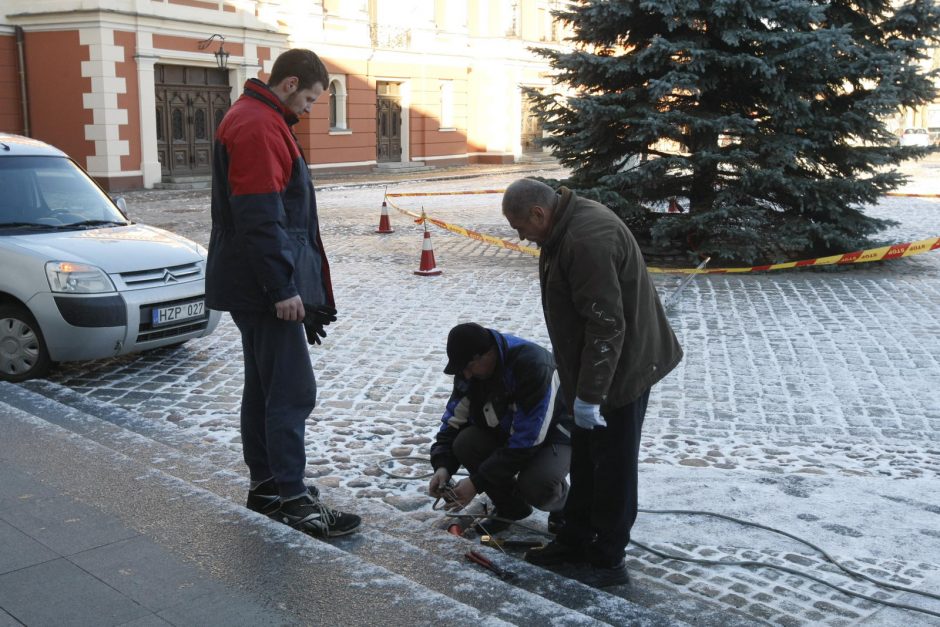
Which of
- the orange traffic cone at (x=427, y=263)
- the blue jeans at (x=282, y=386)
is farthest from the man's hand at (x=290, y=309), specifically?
the orange traffic cone at (x=427, y=263)

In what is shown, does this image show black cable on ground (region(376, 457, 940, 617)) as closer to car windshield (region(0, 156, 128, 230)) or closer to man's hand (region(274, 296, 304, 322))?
man's hand (region(274, 296, 304, 322))

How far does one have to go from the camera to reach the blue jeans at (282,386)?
429 cm

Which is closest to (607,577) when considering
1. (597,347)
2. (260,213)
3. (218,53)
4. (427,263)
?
(597,347)

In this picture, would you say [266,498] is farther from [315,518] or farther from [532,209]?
[532,209]

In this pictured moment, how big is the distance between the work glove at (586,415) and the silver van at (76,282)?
173 inches

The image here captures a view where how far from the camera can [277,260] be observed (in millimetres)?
4086

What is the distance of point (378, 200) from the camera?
2423 cm

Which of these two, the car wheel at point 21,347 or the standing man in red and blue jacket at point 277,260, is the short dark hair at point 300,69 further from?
the car wheel at point 21,347

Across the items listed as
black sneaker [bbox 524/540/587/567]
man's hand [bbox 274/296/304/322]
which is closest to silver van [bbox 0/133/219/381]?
man's hand [bbox 274/296/304/322]

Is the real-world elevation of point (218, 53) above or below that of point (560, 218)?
above

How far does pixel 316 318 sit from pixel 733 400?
3740 mm

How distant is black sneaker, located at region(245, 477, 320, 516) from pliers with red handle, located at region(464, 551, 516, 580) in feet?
2.67

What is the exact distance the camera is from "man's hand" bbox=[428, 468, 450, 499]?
4668mm

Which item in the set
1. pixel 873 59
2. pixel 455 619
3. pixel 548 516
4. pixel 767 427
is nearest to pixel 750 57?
pixel 873 59
